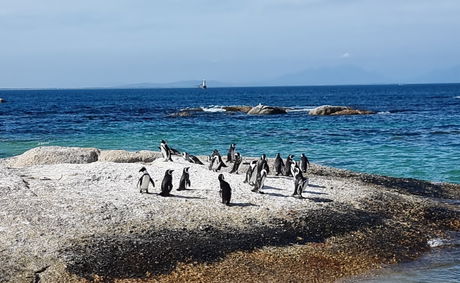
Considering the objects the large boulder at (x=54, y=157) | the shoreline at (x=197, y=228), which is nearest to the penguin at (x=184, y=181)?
the shoreline at (x=197, y=228)

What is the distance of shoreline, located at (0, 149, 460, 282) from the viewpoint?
38.7 ft

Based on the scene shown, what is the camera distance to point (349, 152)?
31.7m

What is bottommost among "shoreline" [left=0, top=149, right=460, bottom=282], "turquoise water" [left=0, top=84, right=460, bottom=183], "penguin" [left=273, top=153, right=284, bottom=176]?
"turquoise water" [left=0, top=84, right=460, bottom=183]

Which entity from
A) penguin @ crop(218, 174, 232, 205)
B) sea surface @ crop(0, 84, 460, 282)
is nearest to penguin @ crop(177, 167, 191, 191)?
penguin @ crop(218, 174, 232, 205)

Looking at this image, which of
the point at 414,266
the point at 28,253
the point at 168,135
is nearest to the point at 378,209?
the point at 414,266

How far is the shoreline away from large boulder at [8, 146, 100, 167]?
3187 millimetres

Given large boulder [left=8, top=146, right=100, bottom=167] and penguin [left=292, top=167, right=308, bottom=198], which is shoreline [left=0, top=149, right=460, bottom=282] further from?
large boulder [left=8, top=146, right=100, bottom=167]

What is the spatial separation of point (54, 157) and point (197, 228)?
10.3 meters

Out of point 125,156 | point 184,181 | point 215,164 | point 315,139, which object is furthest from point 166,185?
point 315,139

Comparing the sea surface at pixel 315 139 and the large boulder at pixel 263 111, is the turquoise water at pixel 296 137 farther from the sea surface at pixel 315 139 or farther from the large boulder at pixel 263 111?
the large boulder at pixel 263 111

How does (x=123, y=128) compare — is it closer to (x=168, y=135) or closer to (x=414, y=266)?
(x=168, y=135)

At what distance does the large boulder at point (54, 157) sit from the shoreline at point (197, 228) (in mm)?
3187

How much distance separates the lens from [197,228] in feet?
44.7

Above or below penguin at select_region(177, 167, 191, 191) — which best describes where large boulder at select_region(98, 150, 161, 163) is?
below
